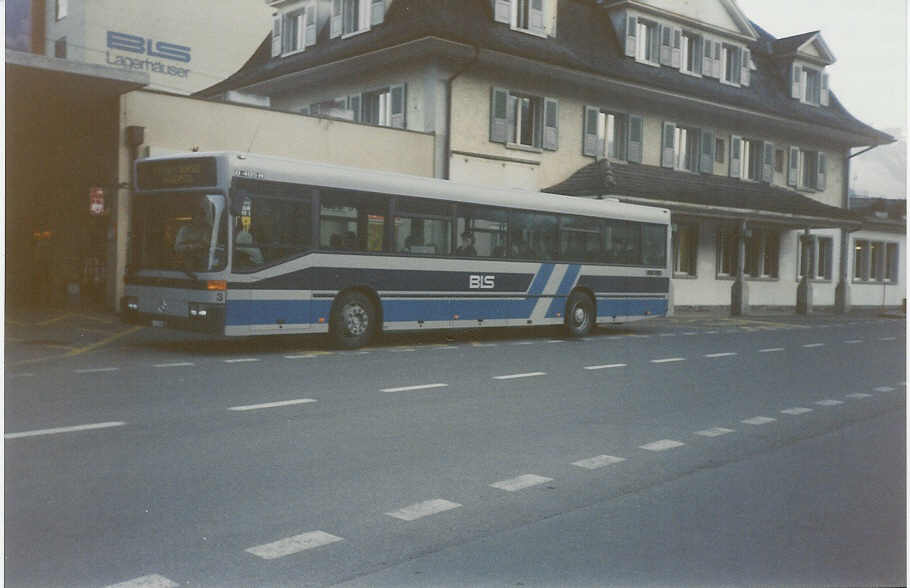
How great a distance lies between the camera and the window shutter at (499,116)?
82.8 feet

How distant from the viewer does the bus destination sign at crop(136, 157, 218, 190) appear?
13.5 meters

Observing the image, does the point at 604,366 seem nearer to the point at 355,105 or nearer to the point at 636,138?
the point at 355,105

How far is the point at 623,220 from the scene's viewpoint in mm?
20062

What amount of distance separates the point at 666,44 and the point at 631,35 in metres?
1.46

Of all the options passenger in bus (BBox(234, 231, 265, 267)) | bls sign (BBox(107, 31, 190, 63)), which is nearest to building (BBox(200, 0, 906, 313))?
bls sign (BBox(107, 31, 190, 63))

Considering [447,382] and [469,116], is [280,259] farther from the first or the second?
[469,116]

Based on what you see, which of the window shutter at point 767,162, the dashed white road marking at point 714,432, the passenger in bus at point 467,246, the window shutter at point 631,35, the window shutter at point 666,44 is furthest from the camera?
the window shutter at point 767,162

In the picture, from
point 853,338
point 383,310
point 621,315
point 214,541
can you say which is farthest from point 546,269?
point 214,541

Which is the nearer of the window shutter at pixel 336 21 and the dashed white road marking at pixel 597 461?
the dashed white road marking at pixel 597 461

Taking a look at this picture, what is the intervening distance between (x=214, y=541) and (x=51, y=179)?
19.7 ft

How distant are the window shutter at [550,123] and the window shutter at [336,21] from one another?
5.93m

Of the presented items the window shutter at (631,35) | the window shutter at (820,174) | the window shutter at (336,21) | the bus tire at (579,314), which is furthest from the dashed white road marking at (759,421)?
the window shutter at (820,174)

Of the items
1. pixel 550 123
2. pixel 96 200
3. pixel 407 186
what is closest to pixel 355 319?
pixel 407 186

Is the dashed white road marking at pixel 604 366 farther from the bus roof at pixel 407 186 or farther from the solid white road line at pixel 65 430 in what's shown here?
the solid white road line at pixel 65 430
